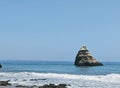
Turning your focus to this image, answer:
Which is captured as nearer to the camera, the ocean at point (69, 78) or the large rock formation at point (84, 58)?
the ocean at point (69, 78)

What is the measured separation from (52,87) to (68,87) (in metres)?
1.64

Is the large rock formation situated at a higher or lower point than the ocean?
higher

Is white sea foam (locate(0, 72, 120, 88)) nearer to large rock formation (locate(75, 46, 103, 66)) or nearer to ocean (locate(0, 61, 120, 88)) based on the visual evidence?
ocean (locate(0, 61, 120, 88))

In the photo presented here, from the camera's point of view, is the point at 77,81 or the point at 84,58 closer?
the point at 77,81

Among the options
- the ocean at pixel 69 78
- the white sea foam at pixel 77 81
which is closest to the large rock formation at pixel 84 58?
the ocean at pixel 69 78

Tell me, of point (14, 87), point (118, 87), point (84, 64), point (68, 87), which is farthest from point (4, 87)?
point (84, 64)

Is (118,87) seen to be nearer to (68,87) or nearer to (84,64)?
(68,87)

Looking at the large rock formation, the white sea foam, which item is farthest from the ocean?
the large rock formation

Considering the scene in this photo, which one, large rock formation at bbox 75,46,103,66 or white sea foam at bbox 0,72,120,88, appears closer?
white sea foam at bbox 0,72,120,88

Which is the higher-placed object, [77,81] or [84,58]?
[84,58]

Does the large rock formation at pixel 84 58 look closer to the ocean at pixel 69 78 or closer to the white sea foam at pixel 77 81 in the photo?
the ocean at pixel 69 78

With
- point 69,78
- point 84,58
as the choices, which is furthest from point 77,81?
point 84,58

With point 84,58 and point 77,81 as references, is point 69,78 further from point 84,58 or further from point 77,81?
point 84,58

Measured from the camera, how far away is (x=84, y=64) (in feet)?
381
